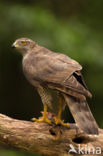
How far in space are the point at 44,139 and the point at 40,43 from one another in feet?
10.9

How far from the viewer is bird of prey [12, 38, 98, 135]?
14.7 ft

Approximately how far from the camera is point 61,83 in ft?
14.8

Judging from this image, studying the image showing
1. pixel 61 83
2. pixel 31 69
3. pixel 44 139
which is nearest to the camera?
pixel 61 83

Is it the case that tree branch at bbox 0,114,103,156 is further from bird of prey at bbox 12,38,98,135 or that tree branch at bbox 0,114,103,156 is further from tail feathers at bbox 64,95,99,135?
tail feathers at bbox 64,95,99,135

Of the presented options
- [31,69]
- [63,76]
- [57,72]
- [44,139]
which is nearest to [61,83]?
[63,76]

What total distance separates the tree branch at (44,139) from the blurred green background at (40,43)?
2.51m

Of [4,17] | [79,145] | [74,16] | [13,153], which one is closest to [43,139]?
[79,145]

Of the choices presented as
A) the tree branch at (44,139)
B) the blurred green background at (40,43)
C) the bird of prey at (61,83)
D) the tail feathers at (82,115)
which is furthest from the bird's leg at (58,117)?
the blurred green background at (40,43)

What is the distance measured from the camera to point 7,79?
8820mm

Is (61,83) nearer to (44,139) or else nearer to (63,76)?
(63,76)

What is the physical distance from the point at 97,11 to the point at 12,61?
287 cm

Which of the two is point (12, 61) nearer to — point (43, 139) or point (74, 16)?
point (74, 16)

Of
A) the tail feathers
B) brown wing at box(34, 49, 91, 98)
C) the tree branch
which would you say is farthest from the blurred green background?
the tail feathers

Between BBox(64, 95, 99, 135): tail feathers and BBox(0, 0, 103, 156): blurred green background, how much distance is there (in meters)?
3.10
